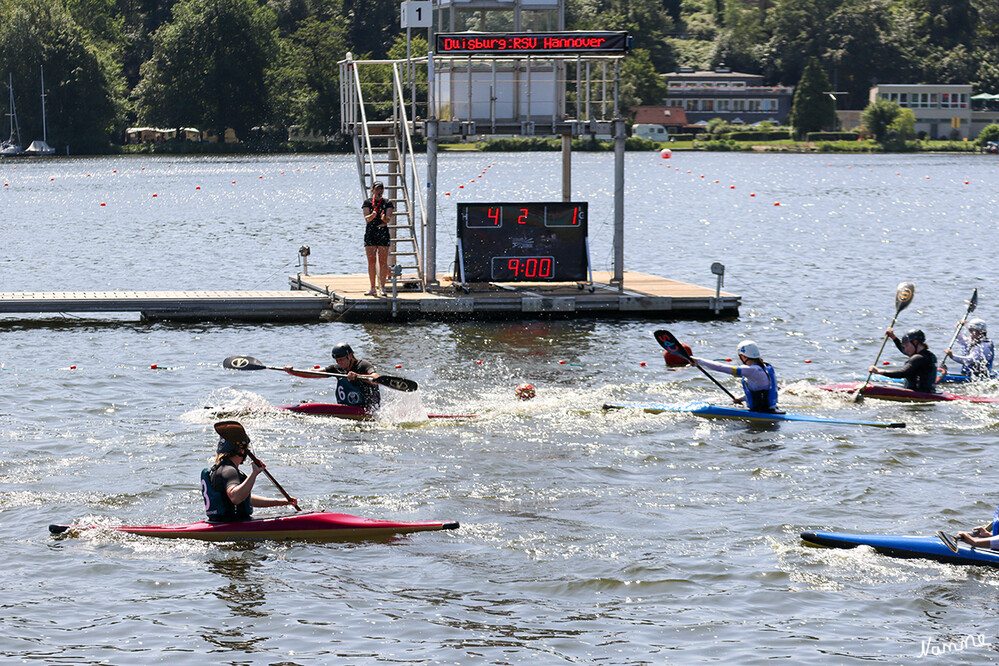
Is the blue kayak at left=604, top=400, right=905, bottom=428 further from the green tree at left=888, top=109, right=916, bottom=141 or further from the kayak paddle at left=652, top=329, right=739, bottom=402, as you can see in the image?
the green tree at left=888, top=109, right=916, bottom=141

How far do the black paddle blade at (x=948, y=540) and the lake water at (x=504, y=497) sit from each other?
30 centimetres

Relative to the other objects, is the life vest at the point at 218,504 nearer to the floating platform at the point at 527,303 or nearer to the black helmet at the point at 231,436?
the black helmet at the point at 231,436

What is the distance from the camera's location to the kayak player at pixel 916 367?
21.8m

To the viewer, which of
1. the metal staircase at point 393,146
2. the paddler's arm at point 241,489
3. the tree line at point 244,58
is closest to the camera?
the paddler's arm at point 241,489

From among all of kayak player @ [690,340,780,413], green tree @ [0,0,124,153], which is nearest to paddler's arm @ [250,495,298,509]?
kayak player @ [690,340,780,413]

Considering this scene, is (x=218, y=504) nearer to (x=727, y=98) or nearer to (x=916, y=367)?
(x=916, y=367)

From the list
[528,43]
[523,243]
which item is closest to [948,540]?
[523,243]

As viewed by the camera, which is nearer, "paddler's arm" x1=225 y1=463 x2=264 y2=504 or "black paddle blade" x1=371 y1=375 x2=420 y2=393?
"paddler's arm" x1=225 y1=463 x2=264 y2=504

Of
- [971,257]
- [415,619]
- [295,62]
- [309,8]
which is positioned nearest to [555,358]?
[415,619]

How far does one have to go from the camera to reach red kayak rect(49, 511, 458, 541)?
1510 centimetres

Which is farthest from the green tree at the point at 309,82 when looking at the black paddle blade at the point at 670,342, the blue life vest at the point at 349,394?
the black paddle blade at the point at 670,342

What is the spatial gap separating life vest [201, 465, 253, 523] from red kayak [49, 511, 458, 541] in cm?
8

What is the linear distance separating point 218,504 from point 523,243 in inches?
607

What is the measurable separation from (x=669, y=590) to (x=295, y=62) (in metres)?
131
